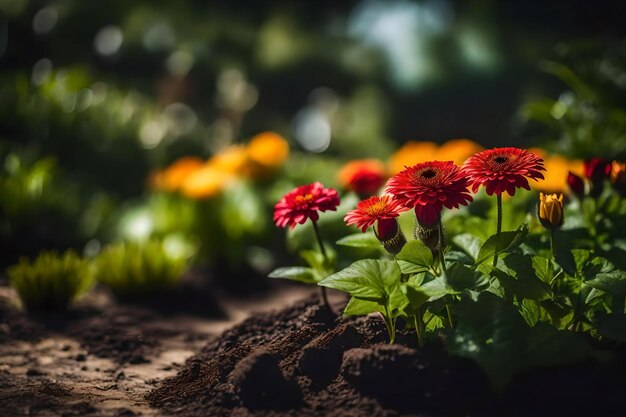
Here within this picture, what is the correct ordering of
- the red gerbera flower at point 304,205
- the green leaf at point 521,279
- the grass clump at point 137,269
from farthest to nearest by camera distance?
1. the grass clump at point 137,269
2. the red gerbera flower at point 304,205
3. the green leaf at point 521,279

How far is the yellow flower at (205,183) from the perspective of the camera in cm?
418

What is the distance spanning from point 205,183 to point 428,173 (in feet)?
8.29

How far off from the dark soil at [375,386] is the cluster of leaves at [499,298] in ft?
0.28

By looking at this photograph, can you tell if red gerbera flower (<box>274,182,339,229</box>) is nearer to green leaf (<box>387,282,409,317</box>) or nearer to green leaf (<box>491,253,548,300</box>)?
green leaf (<box>387,282,409,317</box>)

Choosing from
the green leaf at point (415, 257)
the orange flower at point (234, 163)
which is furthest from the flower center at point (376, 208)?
the orange flower at point (234, 163)

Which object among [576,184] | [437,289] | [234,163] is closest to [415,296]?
[437,289]

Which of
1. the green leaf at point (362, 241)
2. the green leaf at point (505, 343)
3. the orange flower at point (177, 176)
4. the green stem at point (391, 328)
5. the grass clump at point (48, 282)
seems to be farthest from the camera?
the orange flower at point (177, 176)

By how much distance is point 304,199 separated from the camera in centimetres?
212

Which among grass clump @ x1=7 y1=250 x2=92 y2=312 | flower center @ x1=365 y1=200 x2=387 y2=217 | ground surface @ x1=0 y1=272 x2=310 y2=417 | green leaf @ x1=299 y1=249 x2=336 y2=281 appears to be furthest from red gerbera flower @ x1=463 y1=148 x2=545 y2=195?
grass clump @ x1=7 y1=250 x2=92 y2=312

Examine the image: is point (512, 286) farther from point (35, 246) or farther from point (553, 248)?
point (35, 246)

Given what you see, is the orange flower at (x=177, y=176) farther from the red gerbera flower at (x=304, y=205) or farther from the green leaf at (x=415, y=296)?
the green leaf at (x=415, y=296)

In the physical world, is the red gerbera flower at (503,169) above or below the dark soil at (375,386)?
above

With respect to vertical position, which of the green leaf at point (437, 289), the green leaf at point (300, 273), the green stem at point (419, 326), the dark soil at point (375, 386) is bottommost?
the dark soil at point (375, 386)

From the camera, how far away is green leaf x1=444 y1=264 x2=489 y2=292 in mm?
1784
